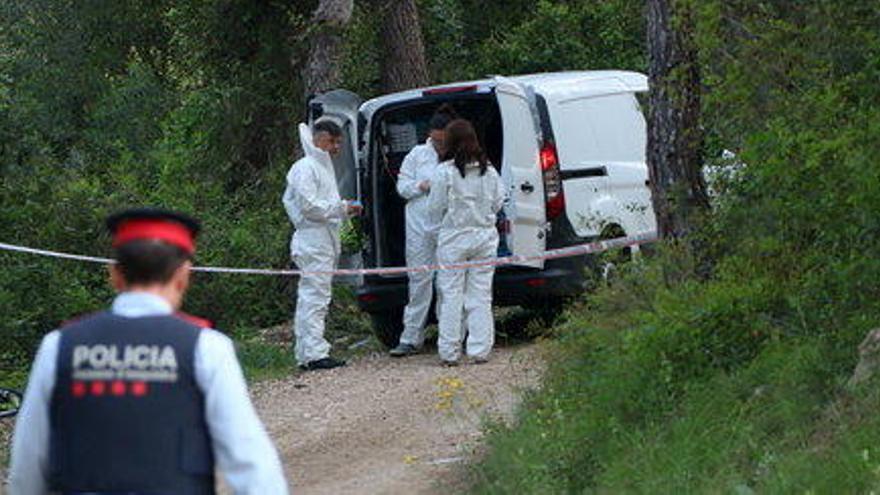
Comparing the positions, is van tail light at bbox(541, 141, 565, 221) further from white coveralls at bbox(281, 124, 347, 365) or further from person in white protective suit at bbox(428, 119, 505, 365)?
white coveralls at bbox(281, 124, 347, 365)

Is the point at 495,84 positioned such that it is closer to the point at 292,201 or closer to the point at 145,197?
the point at 292,201

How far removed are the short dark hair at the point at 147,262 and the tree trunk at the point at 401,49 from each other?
16.8m

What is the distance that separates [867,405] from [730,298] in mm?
1815

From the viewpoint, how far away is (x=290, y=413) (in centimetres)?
1239

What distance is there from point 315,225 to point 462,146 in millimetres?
1332

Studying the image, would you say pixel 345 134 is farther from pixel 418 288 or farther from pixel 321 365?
pixel 321 365

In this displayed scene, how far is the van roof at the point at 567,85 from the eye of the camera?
14.2 meters

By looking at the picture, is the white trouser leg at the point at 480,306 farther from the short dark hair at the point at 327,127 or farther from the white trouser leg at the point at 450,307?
the short dark hair at the point at 327,127

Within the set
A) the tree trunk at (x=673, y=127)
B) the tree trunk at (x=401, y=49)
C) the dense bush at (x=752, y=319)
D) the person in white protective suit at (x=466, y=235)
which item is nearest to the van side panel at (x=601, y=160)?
the person in white protective suit at (x=466, y=235)

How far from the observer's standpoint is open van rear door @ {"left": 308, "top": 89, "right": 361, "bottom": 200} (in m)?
14.7

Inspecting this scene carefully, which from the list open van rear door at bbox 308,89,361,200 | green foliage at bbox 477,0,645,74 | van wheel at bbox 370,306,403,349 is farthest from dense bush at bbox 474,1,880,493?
green foliage at bbox 477,0,645,74

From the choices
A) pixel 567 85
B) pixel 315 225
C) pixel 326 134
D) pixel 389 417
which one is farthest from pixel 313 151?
pixel 389 417

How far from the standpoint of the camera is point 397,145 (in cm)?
1505

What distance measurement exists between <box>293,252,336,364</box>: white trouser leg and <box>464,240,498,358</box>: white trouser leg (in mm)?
1089
